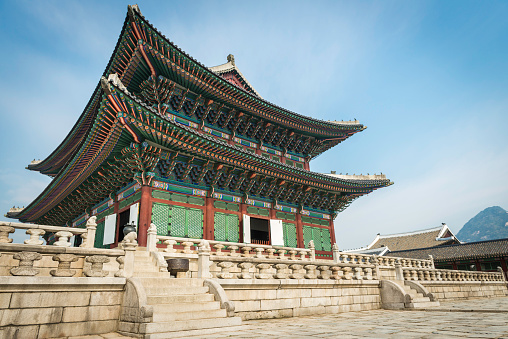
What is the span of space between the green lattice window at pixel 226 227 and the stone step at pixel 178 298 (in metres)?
7.64

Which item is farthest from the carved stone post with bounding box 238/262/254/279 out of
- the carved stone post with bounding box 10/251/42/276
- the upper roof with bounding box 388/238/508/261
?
the upper roof with bounding box 388/238/508/261

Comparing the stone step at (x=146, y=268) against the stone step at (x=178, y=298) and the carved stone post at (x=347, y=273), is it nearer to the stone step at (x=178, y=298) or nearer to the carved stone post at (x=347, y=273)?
the stone step at (x=178, y=298)

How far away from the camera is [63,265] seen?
730cm

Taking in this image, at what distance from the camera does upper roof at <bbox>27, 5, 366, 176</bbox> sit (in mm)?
14336

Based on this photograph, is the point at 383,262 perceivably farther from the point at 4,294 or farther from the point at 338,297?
the point at 4,294

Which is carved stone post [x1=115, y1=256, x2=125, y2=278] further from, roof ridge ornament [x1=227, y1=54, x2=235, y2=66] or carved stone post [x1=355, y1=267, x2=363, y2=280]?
roof ridge ornament [x1=227, y1=54, x2=235, y2=66]

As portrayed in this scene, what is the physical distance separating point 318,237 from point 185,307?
565 inches

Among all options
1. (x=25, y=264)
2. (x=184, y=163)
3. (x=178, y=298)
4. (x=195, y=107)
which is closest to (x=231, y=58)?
(x=195, y=107)

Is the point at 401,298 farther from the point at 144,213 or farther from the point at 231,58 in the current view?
the point at 231,58

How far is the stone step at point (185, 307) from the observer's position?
7.31 metres

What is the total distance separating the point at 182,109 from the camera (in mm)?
17859

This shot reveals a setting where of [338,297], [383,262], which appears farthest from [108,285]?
[383,262]

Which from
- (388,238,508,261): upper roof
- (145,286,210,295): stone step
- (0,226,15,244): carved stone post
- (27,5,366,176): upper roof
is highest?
(27,5,366,176): upper roof

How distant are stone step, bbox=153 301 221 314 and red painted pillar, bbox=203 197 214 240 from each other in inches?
298
